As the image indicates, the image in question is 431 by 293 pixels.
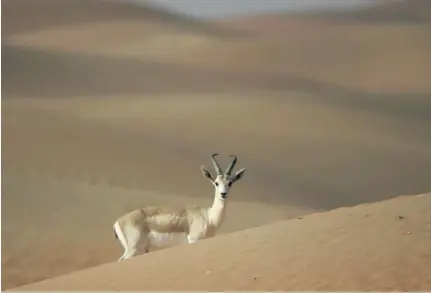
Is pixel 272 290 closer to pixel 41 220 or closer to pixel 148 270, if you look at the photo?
pixel 148 270

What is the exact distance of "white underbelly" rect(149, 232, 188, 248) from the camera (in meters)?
4.08

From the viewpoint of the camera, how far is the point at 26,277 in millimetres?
4059

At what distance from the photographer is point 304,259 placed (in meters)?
3.92

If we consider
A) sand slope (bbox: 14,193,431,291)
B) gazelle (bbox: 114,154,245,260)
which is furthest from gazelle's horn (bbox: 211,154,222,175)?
sand slope (bbox: 14,193,431,291)

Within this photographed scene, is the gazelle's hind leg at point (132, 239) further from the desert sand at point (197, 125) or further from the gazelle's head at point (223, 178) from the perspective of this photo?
the gazelle's head at point (223, 178)

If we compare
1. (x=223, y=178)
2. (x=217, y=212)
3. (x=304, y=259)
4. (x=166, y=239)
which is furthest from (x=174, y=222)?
(x=304, y=259)

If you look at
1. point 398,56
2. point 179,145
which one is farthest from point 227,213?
point 398,56

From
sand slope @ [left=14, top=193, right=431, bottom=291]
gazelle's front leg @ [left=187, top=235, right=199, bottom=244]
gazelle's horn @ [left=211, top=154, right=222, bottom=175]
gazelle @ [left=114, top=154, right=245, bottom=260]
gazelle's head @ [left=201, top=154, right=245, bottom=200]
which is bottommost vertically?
sand slope @ [left=14, top=193, right=431, bottom=291]

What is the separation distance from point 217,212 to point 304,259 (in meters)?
0.52

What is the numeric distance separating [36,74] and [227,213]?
124cm

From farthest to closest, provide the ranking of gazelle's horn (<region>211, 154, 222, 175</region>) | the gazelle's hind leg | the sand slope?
gazelle's horn (<region>211, 154, 222, 175</region>)
the gazelle's hind leg
the sand slope

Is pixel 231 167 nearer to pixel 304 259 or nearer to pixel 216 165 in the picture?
pixel 216 165

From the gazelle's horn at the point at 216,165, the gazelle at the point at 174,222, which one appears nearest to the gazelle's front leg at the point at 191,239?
the gazelle at the point at 174,222

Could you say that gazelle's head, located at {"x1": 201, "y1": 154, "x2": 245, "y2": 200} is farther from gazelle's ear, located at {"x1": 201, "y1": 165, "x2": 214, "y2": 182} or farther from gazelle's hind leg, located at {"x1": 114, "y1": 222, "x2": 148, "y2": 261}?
gazelle's hind leg, located at {"x1": 114, "y1": 222, "x2": 148, "y2": 261}
